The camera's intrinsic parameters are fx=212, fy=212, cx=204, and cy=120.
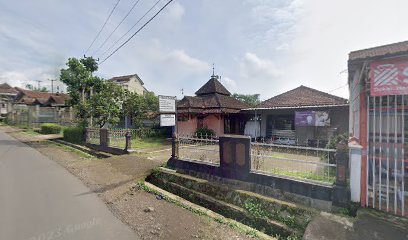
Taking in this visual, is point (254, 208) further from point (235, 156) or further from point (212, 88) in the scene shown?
point (212, 88)

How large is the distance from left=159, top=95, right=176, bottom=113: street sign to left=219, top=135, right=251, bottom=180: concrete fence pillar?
3091 mm

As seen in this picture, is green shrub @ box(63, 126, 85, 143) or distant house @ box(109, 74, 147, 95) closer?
green shrub @ box(63, 126, 85, 143)

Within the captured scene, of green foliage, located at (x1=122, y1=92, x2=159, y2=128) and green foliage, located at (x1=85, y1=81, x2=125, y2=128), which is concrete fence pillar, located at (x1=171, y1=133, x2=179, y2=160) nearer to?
green foliage, located at (x1=85, y1=81, x2=125, y2=128)

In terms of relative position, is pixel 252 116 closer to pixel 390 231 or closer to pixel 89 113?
pixel 89 113

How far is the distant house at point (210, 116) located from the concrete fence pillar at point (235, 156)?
9.72m

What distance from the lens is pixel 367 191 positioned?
4.31 m

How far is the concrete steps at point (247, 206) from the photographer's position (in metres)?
4.51

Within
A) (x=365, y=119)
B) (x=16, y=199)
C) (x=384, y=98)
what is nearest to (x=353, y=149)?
(x=365, y=119)

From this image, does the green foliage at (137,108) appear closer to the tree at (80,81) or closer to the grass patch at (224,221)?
the tree at (80,81)

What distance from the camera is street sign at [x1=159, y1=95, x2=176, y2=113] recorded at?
27.8 ft

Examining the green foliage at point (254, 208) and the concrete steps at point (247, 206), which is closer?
the concrete steps at point (247, 206)

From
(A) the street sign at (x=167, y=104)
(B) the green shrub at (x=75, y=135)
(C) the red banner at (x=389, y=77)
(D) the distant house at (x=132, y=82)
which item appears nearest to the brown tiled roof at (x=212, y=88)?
(B) the green shrub at (x=75, y=135)

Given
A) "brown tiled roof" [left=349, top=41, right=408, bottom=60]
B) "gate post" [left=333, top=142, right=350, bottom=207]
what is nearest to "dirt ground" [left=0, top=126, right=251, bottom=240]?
"gate post" [left=333, top=142, right=350, bottom=207]

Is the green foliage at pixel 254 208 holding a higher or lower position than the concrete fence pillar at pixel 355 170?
lower
